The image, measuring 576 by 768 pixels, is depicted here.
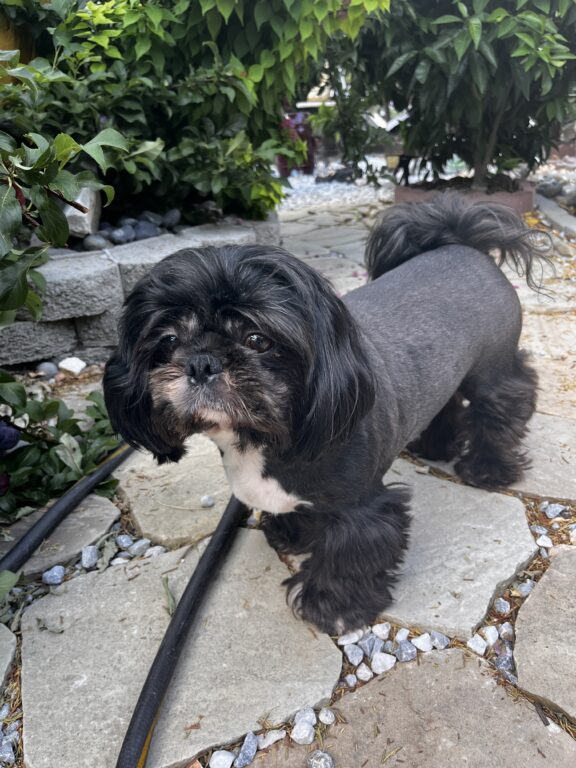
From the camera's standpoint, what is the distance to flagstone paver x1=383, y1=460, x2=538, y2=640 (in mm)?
2072

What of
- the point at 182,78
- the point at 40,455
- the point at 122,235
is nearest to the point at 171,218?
the point at 122,235

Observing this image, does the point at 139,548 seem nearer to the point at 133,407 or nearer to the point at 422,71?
the point at 133,407

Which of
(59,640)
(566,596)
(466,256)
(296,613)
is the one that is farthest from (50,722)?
(466,256)

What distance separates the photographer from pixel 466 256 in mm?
2557

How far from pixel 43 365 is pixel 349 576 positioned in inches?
93.6

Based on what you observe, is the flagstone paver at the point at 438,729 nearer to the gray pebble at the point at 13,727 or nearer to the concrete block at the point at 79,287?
the gray pebble at the point at 13,727

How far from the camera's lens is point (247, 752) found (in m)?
1.69

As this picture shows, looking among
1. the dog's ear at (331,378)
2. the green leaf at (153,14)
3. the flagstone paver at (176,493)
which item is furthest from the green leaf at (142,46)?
the dog's ear at (331,378)

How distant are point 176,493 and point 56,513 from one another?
473 mm

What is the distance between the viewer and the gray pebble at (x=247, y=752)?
168cm

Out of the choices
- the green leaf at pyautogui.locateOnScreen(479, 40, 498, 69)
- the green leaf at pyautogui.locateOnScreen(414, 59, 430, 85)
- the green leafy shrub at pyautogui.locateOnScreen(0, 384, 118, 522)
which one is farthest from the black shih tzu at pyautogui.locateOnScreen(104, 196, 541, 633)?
the green leaf at pyautogui.locateOnScreen(414, 59, 430, 85)

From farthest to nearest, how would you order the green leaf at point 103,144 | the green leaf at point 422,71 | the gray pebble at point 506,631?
the green leaf at point 422,71 < the gray pebble at point 506,631 < the green leaf at point 103,144

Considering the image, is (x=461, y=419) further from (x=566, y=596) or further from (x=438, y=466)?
(x=566, y=596)

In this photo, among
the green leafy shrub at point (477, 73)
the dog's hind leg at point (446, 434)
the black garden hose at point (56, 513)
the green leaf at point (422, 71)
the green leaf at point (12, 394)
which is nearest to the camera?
the black garden hose at point (56, 513)
